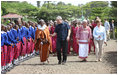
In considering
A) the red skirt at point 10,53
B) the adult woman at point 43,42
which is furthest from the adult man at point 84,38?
the red skirt at point 10,53

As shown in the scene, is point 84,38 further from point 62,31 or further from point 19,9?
point 19,9

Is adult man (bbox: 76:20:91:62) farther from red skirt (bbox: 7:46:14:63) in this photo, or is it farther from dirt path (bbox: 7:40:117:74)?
red skirt (bbox: 7:46:14:63)

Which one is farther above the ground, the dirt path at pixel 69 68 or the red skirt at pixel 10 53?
the red skirt at pixel 10 53

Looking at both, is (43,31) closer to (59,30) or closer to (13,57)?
(59,30)

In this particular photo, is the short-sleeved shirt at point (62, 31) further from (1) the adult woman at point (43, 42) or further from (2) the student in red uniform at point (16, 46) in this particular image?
(2) the student in red uniform at point (16, 46)

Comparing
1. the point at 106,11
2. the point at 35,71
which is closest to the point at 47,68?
the point at 35,71

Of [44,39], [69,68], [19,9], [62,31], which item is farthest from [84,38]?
[19,9]

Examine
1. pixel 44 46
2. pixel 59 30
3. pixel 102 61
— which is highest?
pixel 59 30

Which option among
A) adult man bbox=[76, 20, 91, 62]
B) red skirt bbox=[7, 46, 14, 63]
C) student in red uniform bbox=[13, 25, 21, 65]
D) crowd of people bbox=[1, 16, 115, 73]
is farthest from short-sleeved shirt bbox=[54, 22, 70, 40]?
red skirt bbox=[7, 46, 14, 63]

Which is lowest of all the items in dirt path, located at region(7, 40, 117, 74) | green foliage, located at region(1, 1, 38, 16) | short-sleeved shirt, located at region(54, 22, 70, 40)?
dirt path, located at region(7, 40, 117, 74)

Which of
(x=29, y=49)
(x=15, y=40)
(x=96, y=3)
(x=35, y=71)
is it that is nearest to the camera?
(x=35, y=71)

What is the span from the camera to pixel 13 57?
9445mm

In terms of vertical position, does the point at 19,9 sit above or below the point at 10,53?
above

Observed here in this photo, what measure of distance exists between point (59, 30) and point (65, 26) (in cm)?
26
